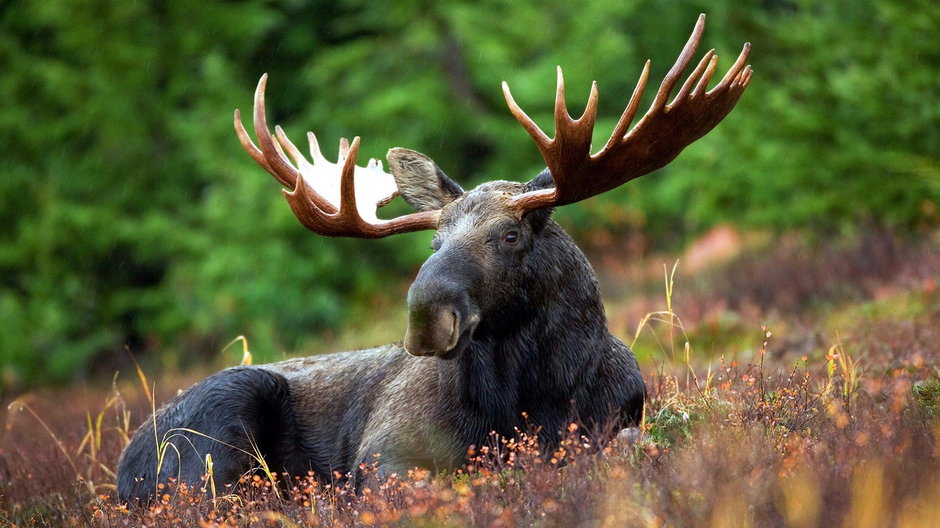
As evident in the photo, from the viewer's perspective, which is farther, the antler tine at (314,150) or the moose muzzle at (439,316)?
the antler tine at (314,150)

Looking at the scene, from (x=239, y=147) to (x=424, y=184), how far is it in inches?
492

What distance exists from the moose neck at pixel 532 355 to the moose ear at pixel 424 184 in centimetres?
70

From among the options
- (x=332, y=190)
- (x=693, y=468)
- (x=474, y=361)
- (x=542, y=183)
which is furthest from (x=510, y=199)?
(x=693, y=468)

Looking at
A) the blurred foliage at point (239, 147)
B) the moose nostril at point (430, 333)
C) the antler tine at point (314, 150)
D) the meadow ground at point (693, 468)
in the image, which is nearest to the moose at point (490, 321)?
the moose nostril at point (430, 333)

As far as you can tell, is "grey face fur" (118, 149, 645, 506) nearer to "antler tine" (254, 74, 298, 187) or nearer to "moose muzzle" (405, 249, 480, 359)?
"moose muzzle" (405, 249, 480, 359)

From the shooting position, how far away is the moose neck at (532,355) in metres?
4.68

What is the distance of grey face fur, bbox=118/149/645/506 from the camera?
4453mm

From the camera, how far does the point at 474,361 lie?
4715 millimetres

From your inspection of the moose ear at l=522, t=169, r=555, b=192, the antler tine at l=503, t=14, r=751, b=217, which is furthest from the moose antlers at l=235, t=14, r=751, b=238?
the moose ear at l=522, t=169, r=555, b=192

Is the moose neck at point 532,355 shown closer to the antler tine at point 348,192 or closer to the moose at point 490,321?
the moose at point 490,321

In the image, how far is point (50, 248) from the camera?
17578 mm

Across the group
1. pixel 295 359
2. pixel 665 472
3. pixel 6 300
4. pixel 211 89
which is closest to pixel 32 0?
pixel 211 89

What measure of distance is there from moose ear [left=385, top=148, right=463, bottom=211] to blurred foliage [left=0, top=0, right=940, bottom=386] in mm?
8133

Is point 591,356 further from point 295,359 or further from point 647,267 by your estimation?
point 647,267
